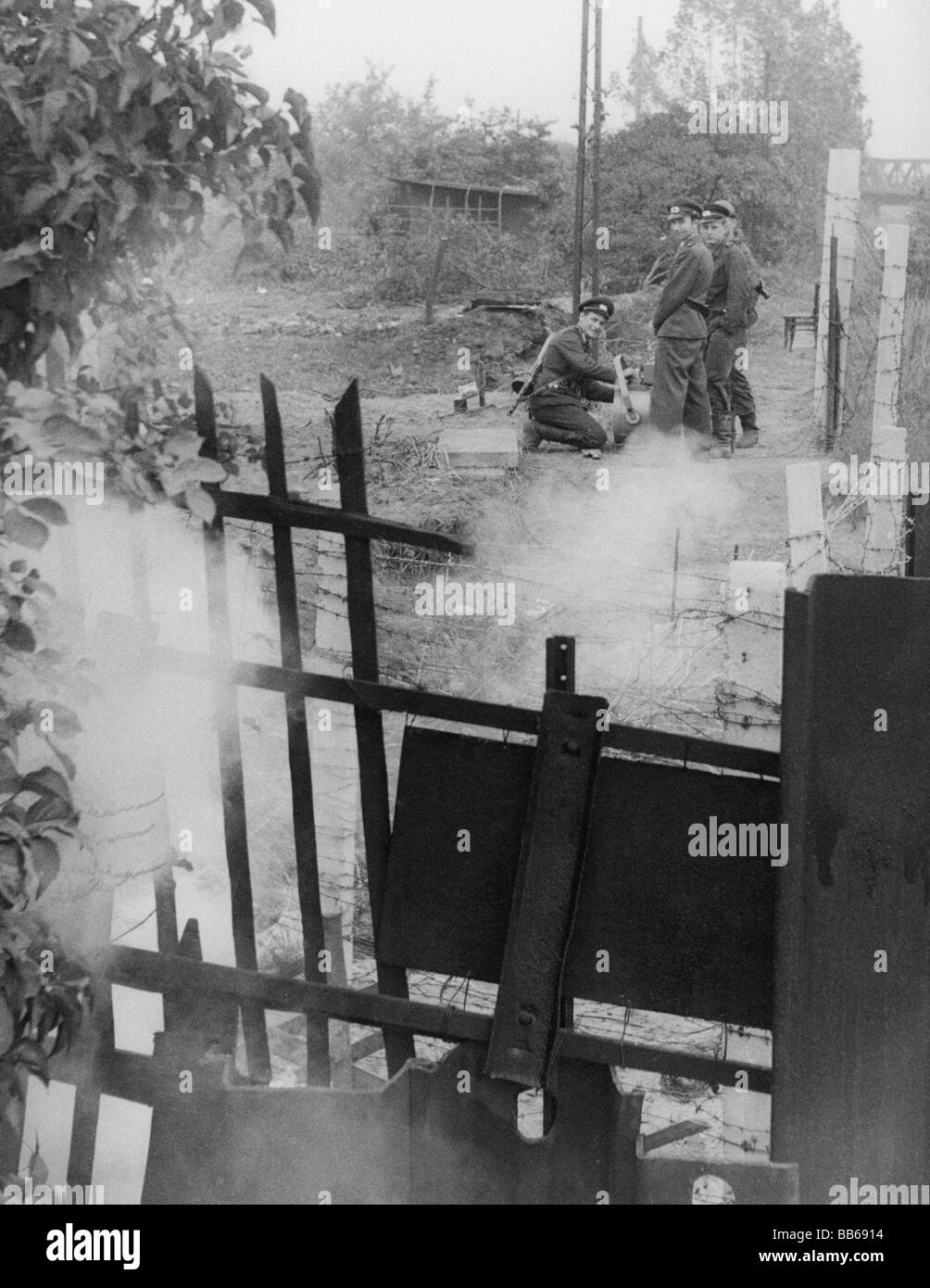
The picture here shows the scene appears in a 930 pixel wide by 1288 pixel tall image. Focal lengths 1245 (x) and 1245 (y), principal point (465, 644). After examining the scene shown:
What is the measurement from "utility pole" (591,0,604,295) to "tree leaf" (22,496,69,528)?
7.99ft

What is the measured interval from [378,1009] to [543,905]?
15.2 inches

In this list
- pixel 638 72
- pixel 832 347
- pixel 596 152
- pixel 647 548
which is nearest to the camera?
pixel 638 72

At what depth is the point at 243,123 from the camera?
7.47 feet

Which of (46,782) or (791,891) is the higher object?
(46,782)

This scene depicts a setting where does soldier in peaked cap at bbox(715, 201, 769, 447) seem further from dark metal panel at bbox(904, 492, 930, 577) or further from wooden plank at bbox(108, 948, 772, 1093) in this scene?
wooden plank at bbox(108, 948, 772, 1093)

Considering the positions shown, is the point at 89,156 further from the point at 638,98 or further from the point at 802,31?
the point at 802,31

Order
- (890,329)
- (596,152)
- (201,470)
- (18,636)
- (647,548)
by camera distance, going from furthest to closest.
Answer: (890,329)
(647,548)
(596,152)
(201,470)
(18,636)

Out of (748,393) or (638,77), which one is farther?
(748,393)

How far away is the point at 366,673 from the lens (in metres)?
2.40

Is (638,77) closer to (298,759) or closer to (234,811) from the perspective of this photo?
(298,759)

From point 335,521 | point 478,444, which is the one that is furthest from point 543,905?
point 478,444

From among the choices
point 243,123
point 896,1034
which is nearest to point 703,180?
point 243,123

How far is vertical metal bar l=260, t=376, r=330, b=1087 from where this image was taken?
7.64 ft
